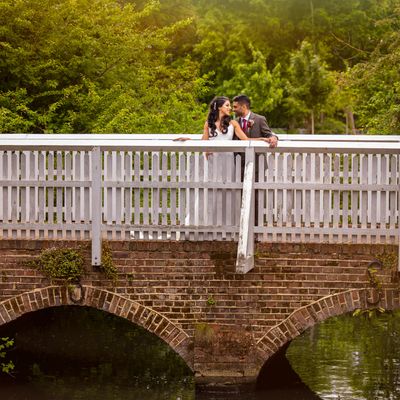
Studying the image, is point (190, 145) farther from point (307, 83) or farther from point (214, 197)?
point (307, 83)

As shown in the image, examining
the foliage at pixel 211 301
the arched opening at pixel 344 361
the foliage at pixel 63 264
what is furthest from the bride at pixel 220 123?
the arched opening at pixel 344 361

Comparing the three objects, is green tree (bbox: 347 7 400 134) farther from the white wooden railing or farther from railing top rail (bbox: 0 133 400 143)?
the white wooden railing

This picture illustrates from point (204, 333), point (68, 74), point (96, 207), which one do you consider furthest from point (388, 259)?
point (68, 74)

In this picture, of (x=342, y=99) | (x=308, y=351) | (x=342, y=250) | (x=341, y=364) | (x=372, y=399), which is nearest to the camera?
(x=342, y=250)

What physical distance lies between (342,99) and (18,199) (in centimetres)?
3196

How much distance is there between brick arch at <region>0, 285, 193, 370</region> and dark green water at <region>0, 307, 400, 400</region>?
0.67 metres

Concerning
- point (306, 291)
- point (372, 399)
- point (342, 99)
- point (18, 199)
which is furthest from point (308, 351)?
point (342, 99)

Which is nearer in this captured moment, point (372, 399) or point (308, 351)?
point (372, 399)

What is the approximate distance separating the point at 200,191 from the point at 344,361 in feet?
15.8

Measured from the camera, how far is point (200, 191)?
591 inches

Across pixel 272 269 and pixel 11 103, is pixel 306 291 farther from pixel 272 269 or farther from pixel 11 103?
pixel 11 103

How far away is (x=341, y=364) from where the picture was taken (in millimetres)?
18422

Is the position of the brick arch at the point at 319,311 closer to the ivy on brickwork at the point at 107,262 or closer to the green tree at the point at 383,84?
the ivy on brickwork at the point at 107,262

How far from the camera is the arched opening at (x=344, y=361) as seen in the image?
16.4 m
